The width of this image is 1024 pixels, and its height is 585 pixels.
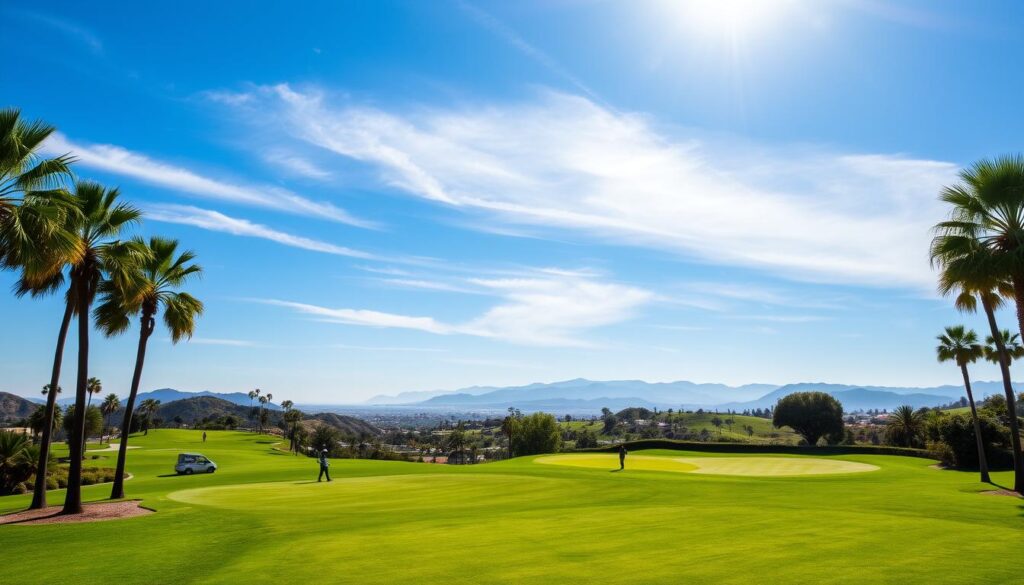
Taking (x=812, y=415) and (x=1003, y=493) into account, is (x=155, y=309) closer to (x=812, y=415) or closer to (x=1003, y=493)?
(x=1003, y=493)

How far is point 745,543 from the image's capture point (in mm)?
13992

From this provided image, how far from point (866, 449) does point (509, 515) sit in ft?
202

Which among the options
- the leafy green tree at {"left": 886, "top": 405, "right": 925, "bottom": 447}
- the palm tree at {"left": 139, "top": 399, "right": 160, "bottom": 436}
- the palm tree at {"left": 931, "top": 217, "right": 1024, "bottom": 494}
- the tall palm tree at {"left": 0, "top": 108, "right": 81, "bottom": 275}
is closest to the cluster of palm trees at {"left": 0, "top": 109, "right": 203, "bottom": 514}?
the tall palm tree at {"left": 0, "top": 108, "right": 81, "bottom": 275}

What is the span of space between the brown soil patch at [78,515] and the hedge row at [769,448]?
57.3 m

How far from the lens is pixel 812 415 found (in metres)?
91.9

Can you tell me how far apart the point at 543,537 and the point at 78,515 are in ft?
54.8

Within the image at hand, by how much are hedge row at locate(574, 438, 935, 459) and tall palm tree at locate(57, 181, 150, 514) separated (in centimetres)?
5907

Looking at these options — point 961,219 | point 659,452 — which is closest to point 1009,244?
point 961,219

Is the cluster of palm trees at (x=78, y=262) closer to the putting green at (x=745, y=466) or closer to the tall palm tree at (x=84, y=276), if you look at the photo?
the tall palm tree at (x=84, y=276)

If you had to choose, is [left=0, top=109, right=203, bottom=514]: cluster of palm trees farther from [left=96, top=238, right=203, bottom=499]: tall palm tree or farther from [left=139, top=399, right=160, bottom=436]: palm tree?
[left=139, top=399, right=160, bottom=436]: palm tree

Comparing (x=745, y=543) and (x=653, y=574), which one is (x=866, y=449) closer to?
(x=745, y=543)

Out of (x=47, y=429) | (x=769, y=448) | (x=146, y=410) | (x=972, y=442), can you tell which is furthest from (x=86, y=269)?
(x=146, y=410)

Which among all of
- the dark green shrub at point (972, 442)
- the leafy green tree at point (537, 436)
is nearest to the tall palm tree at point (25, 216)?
the dark green shrub at point (972, 442)

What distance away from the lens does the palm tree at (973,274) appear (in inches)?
821
